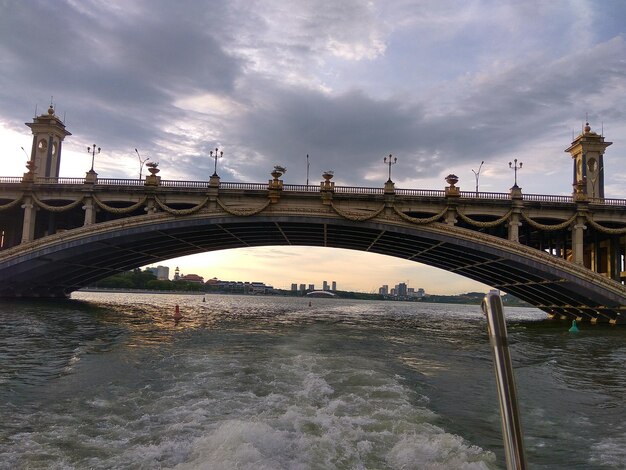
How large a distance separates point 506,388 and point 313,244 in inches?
2566

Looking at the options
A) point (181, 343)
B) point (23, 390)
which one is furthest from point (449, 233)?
point (23, 390)

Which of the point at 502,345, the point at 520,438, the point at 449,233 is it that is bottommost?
the point at 520,438

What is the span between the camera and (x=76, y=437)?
8.20 meters

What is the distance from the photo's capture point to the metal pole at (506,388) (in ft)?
8.33

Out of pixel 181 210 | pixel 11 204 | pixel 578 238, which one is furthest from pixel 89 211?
pixel 578 238

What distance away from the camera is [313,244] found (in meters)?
67.8

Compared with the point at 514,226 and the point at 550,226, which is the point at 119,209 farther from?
the point at 550,226

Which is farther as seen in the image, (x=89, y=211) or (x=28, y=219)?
(x=28, y=219)

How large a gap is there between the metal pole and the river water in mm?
5262

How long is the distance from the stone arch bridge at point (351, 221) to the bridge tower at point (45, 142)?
5705 mm

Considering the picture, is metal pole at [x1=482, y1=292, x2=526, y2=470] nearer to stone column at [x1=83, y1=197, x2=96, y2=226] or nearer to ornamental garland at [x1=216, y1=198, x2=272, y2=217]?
ornamental garland at [x1=216, y1=198, x2=272, y2=217]

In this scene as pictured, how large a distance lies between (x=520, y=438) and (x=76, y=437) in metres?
8.30

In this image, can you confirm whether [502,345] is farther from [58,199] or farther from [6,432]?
[58,199]

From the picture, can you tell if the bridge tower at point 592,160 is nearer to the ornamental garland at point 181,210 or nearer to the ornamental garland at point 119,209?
the ornamental garland at point 181,210
